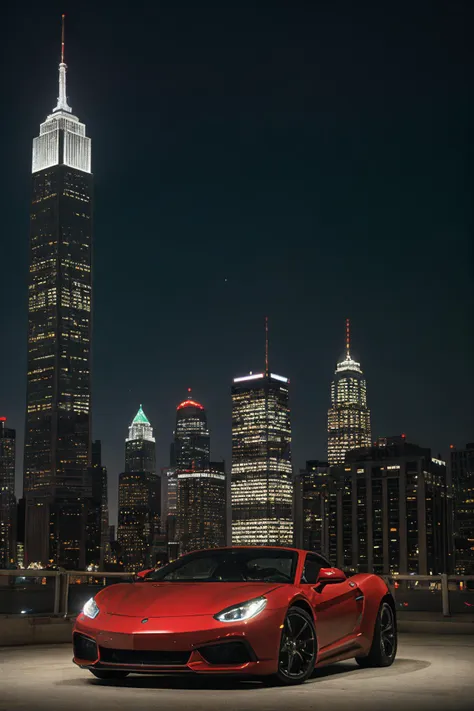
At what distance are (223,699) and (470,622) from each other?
8.83 metres

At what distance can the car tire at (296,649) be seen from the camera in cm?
827

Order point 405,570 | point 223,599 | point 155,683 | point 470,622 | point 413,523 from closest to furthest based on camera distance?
point 223,599 < point 155,683 < point 470,622 < point 405,570 < point 413,523

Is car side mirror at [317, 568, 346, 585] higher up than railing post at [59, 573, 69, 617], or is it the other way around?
car side mirror at [317, 568, 346, 585]

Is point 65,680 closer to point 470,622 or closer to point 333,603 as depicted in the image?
point 333,603

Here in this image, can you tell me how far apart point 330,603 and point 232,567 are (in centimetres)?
92

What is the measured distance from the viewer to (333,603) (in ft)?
30.4

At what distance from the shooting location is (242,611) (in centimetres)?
804

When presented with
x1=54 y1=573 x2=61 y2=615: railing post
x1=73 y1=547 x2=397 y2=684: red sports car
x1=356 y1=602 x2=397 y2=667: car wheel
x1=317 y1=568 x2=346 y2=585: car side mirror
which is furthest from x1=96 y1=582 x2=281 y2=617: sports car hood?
x1=54 y1=573 x2=61 y2=615: railing post

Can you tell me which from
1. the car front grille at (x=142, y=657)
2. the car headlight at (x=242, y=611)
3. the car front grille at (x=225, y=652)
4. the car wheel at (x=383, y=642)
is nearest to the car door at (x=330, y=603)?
the car wheel at (x=383, y=642)

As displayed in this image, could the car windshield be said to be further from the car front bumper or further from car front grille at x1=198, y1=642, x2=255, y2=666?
car front grille at x1=198, y1=642, x2=255, y2=666

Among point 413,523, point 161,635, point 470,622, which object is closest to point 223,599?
point 161,635

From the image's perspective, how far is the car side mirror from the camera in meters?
8.99

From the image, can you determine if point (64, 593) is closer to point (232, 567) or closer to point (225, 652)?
point (232, 567)

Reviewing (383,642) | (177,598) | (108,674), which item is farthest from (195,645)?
(383,642)
